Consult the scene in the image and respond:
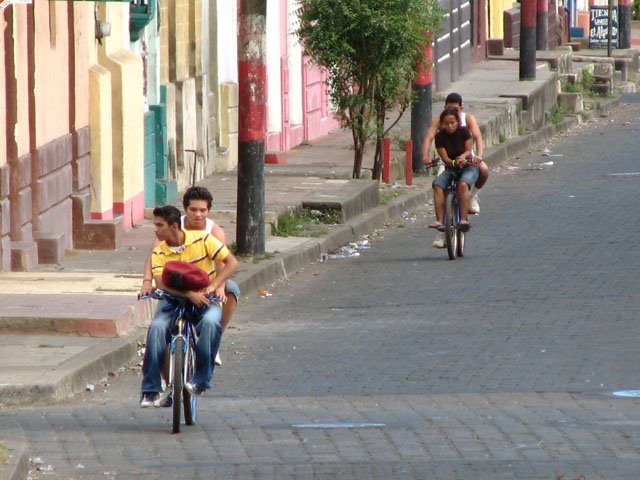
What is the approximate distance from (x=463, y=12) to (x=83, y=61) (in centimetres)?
2036

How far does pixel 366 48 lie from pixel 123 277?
750 cm

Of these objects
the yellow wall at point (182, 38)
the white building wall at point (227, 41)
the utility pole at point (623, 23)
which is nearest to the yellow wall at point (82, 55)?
the yellow wall at point (182, 38)

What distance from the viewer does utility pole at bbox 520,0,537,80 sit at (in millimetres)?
30831

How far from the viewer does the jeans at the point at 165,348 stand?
29.3 feet

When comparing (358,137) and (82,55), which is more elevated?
(82,55)

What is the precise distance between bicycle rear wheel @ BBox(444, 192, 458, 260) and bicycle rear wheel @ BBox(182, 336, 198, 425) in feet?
23.4

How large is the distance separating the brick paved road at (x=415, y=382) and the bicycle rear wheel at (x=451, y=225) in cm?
18

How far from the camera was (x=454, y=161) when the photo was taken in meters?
Result: 16.4

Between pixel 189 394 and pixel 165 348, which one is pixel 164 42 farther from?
pixel 189 394

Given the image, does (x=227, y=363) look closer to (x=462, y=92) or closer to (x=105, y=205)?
(x=105, y=205)

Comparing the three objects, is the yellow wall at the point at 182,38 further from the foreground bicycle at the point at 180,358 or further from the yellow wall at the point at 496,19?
the yellow wall at the point at 496,19

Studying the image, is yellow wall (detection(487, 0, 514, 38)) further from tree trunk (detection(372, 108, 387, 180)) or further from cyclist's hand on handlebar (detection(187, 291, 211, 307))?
cyclist's hand on handlebar (detection(187, 291, 211, 307))

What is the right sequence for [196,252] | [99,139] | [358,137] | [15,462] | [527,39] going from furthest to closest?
[527,39], [358,137], [99,139], [196,252], [15,462]

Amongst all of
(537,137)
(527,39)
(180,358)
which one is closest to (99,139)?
(180,358)
